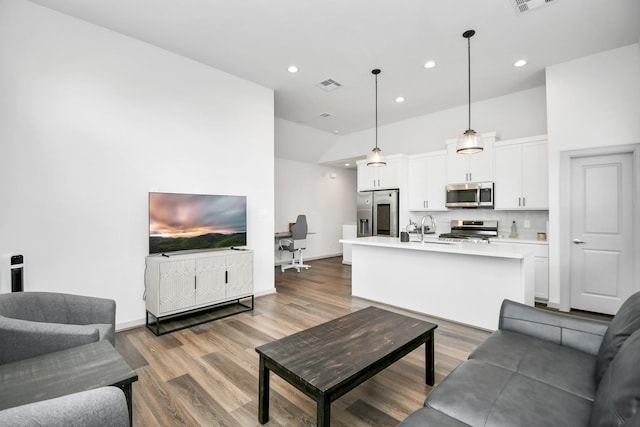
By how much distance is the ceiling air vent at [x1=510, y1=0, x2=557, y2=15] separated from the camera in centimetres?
277

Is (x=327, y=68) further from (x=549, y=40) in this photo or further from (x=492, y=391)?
(x=492, y=391)

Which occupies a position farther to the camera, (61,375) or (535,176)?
(535,176)

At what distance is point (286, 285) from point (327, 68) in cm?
369

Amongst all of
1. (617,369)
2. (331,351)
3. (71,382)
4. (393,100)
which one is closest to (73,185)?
(71,382)

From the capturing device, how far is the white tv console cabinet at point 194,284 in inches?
130

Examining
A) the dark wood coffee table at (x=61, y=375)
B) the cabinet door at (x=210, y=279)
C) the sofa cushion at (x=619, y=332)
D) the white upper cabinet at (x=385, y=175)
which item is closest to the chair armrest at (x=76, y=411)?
the dark wood coffee table at (x=61, y=375)

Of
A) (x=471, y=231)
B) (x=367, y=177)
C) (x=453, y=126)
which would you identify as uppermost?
(x=453, y=126)

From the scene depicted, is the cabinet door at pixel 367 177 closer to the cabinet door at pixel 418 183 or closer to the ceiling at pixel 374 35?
the cabinet door at pixel 418 183

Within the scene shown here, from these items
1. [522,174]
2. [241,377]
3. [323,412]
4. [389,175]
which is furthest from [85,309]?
[522,174]

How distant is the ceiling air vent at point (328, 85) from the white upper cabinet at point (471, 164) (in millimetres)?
2336

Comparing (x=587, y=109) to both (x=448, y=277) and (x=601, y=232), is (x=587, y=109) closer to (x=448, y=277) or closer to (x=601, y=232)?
(x=601, y=232)

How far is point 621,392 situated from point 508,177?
4.52m

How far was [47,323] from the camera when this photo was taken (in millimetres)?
1806

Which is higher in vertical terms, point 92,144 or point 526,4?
point 526,4
